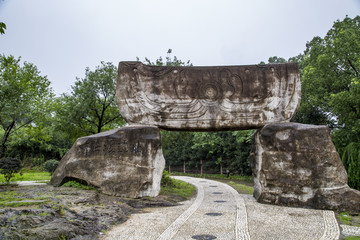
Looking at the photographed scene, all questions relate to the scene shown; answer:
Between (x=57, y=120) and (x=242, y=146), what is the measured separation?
15.7 m

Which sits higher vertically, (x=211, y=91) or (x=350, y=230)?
(x=211, y=91)

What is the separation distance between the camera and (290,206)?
27.5 feet

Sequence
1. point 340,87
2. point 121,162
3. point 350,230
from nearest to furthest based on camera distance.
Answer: point 350,230 → point 121,162 → point 340,87

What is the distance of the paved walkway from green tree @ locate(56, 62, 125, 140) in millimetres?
10159

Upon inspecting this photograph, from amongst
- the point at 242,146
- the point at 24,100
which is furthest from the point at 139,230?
the point at 242,146

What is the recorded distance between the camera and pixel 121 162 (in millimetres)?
8953

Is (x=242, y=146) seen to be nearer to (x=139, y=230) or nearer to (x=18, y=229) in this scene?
(x=139, y=230)

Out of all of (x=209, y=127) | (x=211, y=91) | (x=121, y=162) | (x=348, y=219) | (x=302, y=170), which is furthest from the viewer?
(x=211, y=91)

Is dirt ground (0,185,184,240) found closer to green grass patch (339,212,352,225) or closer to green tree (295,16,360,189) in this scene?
green grass patch (339,212,352,225)

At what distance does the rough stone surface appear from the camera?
366 inches

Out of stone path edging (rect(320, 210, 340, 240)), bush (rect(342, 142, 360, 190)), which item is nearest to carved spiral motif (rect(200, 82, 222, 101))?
stone path edging (rect(320, 210, 340, 240))

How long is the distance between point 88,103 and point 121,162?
26.9 feet

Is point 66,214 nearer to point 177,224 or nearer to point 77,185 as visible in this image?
point 177,224

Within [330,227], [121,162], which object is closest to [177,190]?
[121,162]
